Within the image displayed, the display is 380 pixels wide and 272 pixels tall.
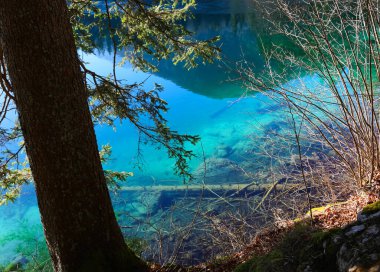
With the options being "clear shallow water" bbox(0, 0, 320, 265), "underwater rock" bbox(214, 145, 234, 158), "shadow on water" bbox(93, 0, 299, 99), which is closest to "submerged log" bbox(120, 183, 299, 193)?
"clear shallow water" bbox(0, 0, 320, 265)

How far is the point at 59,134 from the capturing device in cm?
284

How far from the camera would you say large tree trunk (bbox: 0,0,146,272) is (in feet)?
8.98

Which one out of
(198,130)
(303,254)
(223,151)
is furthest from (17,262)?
(198,130)

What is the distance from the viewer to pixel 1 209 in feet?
35.1

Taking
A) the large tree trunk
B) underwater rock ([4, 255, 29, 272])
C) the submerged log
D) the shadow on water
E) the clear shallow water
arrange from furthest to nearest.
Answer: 1. the shadow on water
2. the clear shallow water
3. the submerged log
4. underwater rock ([4, 255, 29, 272])
5. the large tree trunk

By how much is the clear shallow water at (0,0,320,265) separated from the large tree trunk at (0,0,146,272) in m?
2.18

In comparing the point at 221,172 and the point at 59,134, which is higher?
the point at 59,134

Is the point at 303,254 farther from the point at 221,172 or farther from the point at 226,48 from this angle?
the point at 226,48

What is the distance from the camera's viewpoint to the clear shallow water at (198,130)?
983cm

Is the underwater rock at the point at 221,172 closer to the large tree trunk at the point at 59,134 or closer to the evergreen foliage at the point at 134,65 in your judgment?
the evergreen foliage at the point at 134,65

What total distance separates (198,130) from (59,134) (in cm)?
1153

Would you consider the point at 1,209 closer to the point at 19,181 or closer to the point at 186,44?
the point at 19,181

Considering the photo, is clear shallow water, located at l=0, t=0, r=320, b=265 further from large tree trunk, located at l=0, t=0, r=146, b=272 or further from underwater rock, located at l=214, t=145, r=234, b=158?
large tree trunk, located at l=0, t=0, r=146, b=272

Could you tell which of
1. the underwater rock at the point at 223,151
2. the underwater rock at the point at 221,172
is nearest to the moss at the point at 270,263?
the underwater rock at the point at 221,172
